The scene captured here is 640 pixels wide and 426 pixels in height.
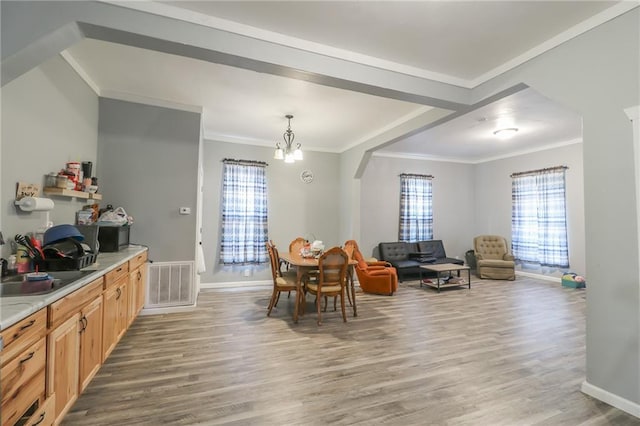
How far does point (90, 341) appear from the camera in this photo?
6.84ft

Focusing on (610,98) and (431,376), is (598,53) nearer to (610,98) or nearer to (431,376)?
(610,98)

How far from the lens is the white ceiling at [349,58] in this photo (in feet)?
6.86

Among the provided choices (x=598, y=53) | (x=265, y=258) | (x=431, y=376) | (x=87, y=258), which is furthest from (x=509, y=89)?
(x=265, y=258)

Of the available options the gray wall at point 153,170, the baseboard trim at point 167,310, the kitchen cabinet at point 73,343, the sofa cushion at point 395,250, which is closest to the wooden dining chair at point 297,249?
the gray wall at point 153,170

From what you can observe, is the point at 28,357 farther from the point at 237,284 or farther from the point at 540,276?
the point at 540,276

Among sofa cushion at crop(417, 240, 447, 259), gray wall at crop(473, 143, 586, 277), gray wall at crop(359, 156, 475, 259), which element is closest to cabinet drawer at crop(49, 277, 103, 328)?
gray wall at crop(359, 156, 475, 259)

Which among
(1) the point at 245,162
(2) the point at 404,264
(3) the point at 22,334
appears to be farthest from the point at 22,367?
(2) the point at 404,264

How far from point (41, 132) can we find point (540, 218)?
8.11 m

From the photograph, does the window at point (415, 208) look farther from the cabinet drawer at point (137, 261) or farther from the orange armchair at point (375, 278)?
the cabinet drawer at point (137, 261)

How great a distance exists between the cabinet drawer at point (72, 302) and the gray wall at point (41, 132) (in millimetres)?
704

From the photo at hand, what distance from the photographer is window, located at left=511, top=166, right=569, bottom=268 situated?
5996mm

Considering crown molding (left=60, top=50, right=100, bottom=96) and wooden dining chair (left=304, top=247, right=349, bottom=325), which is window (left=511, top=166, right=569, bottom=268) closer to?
wooden dining chair (left=304, top=247, right=349, bottom=325)

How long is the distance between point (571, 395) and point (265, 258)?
4703mm

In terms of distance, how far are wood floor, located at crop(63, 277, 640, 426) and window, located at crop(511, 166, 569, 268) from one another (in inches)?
90.9
